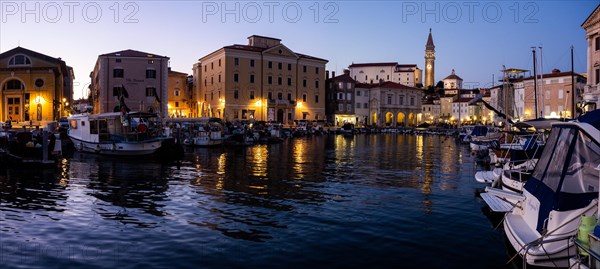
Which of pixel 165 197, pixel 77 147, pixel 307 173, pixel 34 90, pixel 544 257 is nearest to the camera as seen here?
pixel 544 257

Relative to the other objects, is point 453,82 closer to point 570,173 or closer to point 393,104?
point 393,104

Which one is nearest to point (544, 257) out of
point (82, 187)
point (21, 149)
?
point (82, 187)

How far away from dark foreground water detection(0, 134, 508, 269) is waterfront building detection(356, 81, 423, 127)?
3020 inches

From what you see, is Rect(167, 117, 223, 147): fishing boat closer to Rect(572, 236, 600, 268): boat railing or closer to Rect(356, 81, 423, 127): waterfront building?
Rect(572, 236, 600, 268): boat railing

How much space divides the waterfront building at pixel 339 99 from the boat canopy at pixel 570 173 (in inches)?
3167

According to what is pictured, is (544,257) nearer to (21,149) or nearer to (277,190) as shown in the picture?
(277,190)

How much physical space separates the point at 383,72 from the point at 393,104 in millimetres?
37393

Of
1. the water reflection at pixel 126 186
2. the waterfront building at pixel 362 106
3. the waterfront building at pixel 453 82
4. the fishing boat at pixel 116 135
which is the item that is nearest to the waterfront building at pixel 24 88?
the fishing boat at pixel 116 135

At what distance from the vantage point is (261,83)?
2936 inches

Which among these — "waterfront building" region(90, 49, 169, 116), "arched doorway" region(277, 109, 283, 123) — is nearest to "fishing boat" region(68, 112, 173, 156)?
"waterfront building" region(90, 49, 169, 116)

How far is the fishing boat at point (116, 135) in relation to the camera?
97.6 ft

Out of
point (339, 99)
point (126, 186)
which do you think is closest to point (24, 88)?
point (126, 186)

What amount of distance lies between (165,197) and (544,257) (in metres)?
11.7

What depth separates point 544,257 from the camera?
305 inches
